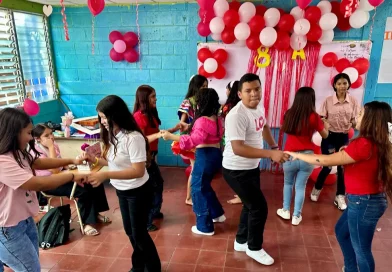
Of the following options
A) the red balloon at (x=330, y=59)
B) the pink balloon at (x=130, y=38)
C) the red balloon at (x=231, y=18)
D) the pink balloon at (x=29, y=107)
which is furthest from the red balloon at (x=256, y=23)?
the pink balloon at (x=29, y=107)

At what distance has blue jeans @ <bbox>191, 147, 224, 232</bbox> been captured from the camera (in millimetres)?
2715

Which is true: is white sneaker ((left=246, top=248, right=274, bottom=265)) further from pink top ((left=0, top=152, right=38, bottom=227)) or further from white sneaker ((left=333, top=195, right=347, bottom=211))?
pink top ((left=0, top=152, right=38, bottom=227))

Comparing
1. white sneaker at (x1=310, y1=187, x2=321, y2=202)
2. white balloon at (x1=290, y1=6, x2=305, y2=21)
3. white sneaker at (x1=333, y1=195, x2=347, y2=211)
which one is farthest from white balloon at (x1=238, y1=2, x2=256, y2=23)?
white sneaker at (x1=333, y1=195, x2=347, y2=211)

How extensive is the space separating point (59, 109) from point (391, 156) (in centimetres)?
464

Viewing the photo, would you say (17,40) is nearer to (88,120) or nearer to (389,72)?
(88,120)

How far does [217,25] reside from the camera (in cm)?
379

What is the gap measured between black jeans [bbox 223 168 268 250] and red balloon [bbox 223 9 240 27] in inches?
87.0

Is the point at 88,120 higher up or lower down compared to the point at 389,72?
lower down

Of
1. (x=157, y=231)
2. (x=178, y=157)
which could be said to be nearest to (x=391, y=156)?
(x=157, y=231)

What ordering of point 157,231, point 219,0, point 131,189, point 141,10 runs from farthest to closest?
1. point 141,10
2. point 219,0
3. point 157,231
4. point 131,189

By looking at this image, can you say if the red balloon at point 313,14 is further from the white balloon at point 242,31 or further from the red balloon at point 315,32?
the white balloon at point 242,31

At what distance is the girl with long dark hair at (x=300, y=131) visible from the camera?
108 inches

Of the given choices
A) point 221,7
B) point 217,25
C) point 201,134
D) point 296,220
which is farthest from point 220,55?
point 296,220

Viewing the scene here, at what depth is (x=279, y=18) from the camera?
A: 12.3 ft
